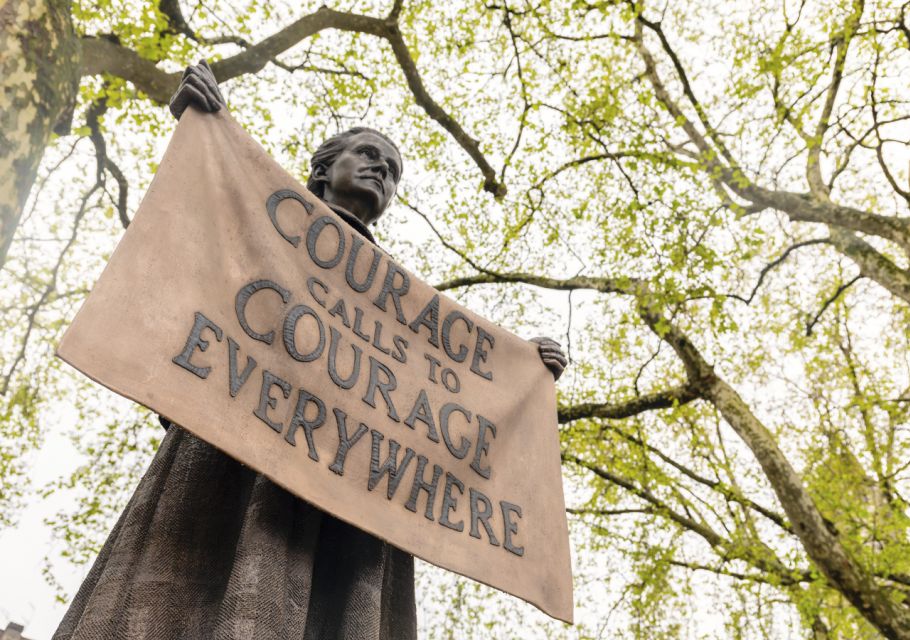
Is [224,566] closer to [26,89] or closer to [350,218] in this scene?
[350,218]

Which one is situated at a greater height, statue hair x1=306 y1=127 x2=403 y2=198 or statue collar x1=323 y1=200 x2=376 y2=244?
statue hair x1=306 y1=127 x2=403 y2=198

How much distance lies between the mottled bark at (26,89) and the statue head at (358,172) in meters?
1.17

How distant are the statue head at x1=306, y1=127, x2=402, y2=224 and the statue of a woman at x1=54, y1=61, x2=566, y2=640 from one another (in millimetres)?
711

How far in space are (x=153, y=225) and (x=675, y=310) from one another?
6283 mm

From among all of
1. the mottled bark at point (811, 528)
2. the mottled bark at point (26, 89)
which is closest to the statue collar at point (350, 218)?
the mottled bark at point (26, 89)

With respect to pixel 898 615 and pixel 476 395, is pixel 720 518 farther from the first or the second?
pixel 476 395

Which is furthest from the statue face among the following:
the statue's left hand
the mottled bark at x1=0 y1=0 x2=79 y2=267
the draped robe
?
the mottled bark at x1=0 y1=0 x2=79 y2=267

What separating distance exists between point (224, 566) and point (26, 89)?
2.29 m

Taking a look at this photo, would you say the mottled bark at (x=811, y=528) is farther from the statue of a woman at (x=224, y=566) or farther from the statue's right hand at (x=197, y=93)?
the statue's right hand at (x=197, y=93)

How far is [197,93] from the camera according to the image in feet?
6.47

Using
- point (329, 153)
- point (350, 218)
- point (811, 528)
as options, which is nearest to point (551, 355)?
point (350, 218)

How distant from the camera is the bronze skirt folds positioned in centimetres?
156

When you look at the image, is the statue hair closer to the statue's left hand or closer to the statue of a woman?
the statue of a woman

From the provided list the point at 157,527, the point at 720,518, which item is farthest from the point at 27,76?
the point at 720,518
